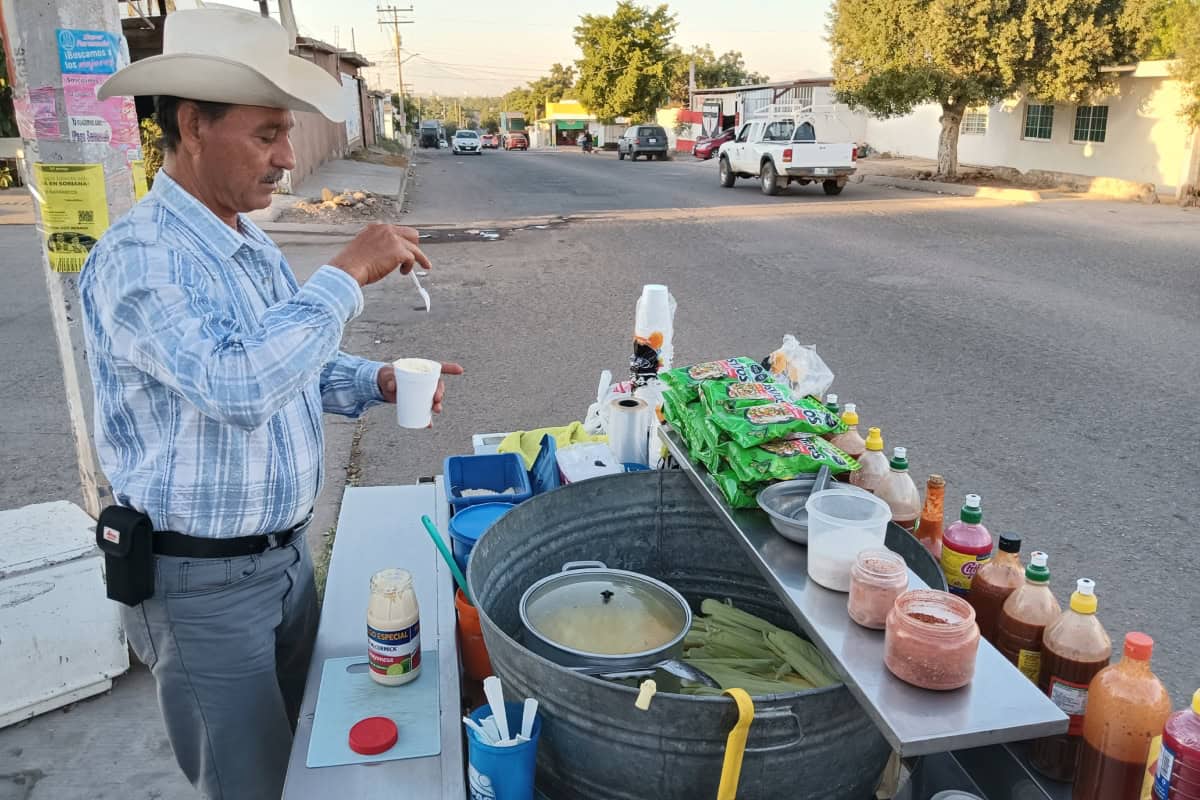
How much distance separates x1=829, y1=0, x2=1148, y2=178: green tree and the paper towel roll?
20865 millimetres

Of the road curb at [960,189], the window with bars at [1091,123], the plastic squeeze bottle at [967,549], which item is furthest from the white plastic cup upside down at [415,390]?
the window with bars at [1091,123]

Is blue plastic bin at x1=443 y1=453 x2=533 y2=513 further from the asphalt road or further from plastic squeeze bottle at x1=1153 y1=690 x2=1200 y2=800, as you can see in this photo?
the asphalt road

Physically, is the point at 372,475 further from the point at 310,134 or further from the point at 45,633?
the point at 310,134

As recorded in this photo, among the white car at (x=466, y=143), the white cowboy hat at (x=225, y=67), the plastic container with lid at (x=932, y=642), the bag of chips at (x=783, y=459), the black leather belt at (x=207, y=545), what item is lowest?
the black leather belt at (x=207, y=545)

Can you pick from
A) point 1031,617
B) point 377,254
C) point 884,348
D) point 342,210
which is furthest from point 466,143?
point 1031,617

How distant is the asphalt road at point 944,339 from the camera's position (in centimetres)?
450

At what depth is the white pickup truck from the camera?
66.4 ft

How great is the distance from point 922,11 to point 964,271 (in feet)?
44.1

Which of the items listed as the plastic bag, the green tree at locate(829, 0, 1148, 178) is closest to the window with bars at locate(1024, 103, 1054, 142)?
the green tree at locate(829, 0, 1148, 178)

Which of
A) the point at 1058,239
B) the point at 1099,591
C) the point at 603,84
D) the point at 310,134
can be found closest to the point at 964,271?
the point at 1058,239

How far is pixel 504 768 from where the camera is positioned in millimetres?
1672

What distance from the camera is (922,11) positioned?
2138cm

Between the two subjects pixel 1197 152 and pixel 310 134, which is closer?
pixel 1197 152

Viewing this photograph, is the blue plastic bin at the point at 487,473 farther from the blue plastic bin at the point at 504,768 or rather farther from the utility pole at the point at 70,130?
the utility pole at the point at 70,130
